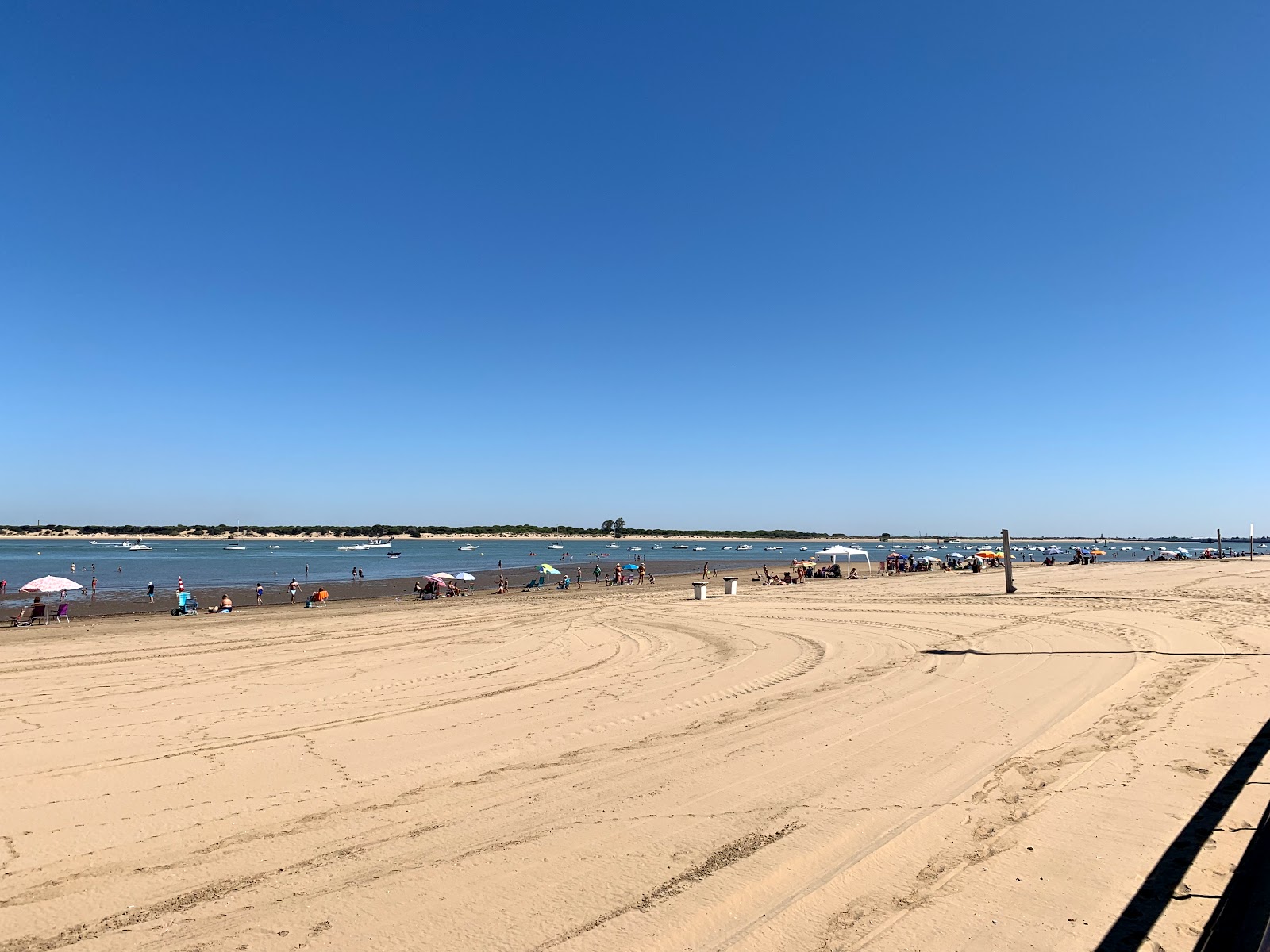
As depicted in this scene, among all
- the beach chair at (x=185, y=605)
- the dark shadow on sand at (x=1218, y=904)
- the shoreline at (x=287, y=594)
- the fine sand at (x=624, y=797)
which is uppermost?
the dark shadow on sand at (x=1218, y=904)

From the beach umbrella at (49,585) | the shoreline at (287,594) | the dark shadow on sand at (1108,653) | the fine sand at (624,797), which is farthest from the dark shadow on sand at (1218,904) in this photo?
the beach umbrella at (49,585)

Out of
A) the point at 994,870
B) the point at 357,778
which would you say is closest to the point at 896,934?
the point at 994,870

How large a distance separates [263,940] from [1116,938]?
4.60 metres

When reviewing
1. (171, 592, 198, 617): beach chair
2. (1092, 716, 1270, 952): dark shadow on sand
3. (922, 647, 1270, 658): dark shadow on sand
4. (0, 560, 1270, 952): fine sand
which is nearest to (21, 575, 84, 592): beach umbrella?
(171, 592, 198, 617): beach chair

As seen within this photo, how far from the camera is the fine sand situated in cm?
385

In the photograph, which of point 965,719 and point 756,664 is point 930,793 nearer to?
point 965,719

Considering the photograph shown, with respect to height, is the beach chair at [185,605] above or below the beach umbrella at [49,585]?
below

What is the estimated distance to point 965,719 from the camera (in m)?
7.92

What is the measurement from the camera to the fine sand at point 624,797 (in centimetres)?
385

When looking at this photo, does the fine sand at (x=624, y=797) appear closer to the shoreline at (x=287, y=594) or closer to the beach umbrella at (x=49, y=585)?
the beach umbrella at (x=49, y=585)

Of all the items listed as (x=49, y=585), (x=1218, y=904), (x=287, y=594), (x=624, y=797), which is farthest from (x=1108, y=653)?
(x=287, y=594)

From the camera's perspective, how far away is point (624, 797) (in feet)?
18.7

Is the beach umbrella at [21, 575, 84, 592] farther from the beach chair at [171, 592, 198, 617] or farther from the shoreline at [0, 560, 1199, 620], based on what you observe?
the beach chair at [171, 592, 198, 617]

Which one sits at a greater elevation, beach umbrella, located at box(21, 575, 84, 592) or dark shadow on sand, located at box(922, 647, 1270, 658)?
beach umbrella, located at box(21, 575, 84, 592)
